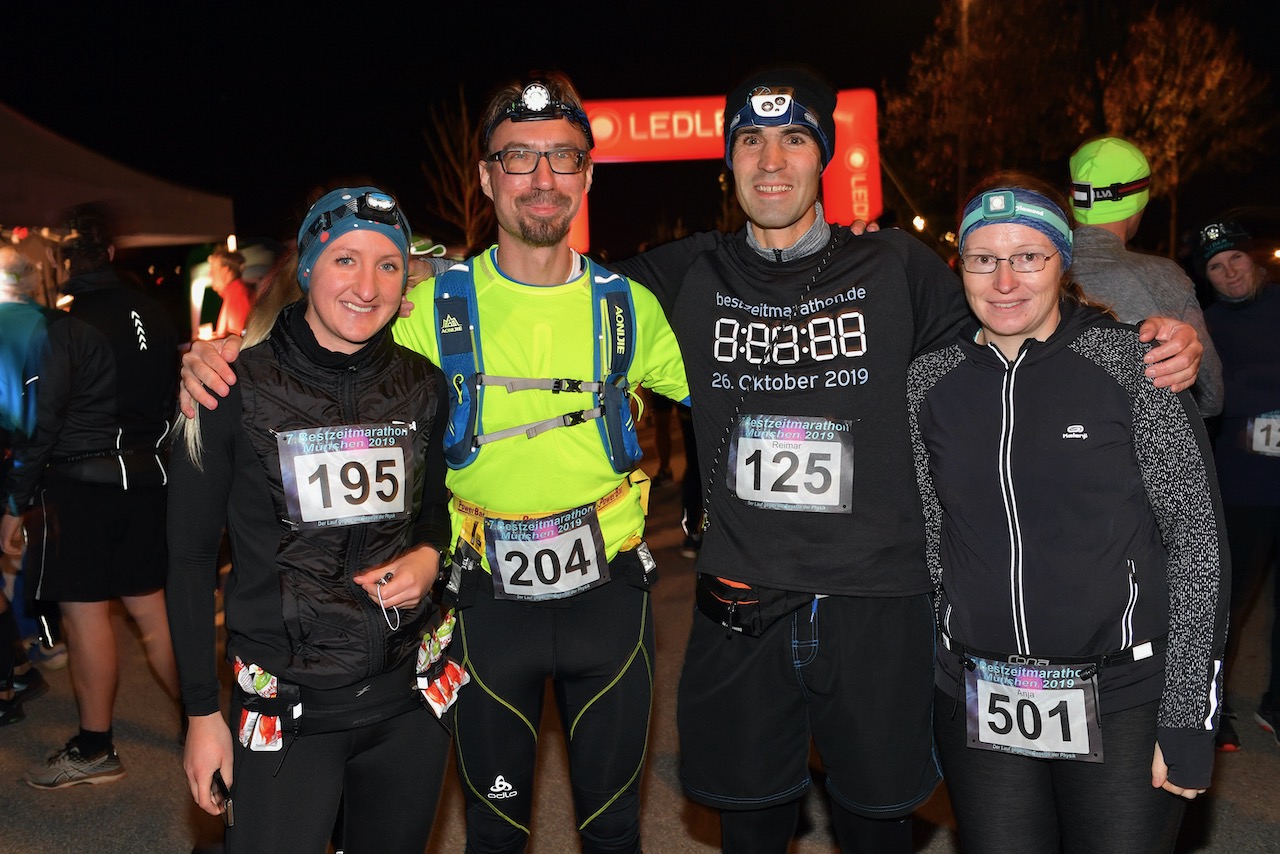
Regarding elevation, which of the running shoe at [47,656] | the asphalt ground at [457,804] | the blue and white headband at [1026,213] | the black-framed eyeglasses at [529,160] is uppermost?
the black-framed eyeglasses at [529,160]

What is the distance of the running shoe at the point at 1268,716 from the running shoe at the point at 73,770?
5.33 m

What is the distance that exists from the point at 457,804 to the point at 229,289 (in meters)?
4.98

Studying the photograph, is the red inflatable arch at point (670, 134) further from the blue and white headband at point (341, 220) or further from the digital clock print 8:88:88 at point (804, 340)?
the blue and white headband at point (341, 220)

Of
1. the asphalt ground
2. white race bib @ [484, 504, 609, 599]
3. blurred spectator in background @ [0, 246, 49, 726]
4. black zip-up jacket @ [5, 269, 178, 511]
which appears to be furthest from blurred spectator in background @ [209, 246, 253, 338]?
white race bib @ [484, 504, 609, 599]

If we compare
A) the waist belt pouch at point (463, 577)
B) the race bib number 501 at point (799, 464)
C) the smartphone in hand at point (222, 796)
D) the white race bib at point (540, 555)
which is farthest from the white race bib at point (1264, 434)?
the smartphone in hand at point (222, 796)

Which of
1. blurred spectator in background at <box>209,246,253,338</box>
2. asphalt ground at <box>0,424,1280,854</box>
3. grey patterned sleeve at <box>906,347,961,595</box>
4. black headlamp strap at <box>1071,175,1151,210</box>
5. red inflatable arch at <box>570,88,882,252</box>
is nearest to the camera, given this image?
grey patterned sleeve at <box>906,347,961,595</box>

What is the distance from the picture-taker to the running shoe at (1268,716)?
5031 millimetres

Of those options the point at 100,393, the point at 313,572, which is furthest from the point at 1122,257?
the point at 100,393

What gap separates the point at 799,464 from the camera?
290 centimetres

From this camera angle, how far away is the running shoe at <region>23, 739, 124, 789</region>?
474cm

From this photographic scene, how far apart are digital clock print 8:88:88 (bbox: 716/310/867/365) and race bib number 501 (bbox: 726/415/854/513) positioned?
174mm

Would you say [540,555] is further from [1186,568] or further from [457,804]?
[457,804]

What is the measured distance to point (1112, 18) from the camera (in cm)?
2358

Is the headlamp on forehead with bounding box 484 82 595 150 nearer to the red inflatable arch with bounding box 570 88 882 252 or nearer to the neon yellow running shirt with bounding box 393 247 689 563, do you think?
the neon yellow running shirt with bounding box 393 247 689 563
